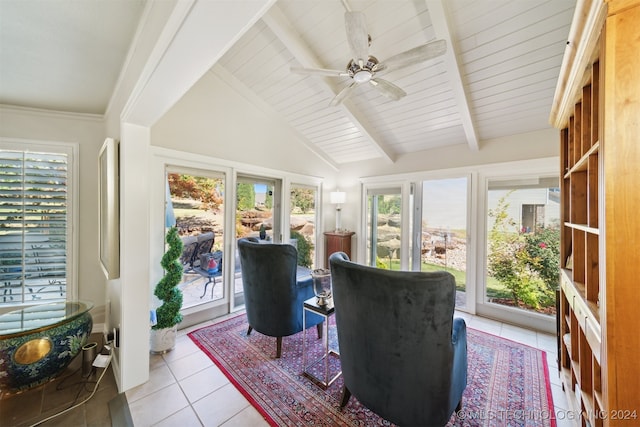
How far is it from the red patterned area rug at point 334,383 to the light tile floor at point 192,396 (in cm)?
6

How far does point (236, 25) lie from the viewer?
895 millimetres

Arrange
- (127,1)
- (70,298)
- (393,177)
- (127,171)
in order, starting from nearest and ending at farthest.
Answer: (127,1) → (127,171) → (70,298) → (393,177)

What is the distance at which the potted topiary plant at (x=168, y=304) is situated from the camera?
2316 mm

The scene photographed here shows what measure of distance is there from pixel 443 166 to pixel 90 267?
4.71m

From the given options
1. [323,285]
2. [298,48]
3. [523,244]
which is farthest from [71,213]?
[523,244]

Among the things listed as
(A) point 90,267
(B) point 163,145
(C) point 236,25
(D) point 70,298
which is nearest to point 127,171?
(B) point 163,145

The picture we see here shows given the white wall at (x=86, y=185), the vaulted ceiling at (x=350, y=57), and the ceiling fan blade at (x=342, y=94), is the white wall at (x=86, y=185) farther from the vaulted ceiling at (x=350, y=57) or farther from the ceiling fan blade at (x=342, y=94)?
the ceiling fan blade at (x=342, y=94)

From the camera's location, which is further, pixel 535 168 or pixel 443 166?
pixel 443 166

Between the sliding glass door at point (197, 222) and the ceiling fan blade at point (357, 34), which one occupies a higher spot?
the ceiling fan blade at point (357, 34)

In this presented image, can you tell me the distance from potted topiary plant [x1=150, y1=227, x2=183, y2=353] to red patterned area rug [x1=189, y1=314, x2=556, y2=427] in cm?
32

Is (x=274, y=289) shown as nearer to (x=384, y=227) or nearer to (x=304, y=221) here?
(x=304, y=221)

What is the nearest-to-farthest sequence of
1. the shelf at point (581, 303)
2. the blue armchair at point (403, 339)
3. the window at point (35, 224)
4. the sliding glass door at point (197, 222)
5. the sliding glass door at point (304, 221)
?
the shelf at point (581, 303) → the blue armchair at point (403, 339) → the window at point (35, 224) → the sliding glass door at point (197, 222) → the sliding glass door at point (304, 221)

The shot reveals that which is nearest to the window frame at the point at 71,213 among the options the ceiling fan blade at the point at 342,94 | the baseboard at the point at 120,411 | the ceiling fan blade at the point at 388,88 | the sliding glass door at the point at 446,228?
the baseboard at the point at 120,411

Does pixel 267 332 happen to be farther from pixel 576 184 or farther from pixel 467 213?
pixel 467 213
